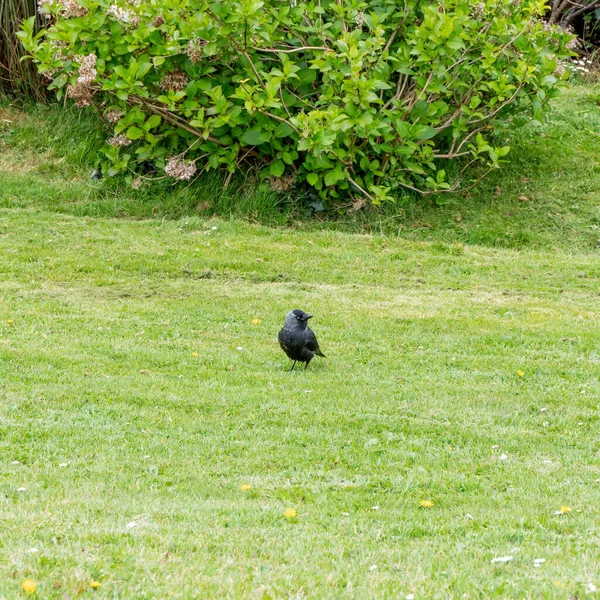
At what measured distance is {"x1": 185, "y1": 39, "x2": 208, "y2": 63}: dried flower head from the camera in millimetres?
12031

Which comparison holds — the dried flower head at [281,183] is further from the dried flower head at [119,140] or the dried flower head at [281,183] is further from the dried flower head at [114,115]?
the dried flower head at [114,115]

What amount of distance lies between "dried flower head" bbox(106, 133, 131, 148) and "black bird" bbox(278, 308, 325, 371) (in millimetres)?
6217

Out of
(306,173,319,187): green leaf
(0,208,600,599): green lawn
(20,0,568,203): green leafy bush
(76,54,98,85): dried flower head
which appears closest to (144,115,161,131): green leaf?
(20,0,568,203): green leafy bush

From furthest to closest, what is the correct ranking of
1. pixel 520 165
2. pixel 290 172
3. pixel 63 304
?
pixel 520 165 → pixel 290 172 → pixel 63 304

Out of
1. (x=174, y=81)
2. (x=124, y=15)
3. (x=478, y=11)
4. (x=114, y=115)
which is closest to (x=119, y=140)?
(x=114, y=115)

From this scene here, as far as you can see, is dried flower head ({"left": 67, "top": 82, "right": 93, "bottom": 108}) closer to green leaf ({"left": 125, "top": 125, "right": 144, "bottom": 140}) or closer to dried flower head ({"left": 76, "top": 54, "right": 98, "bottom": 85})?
dried flower head ({"left": 76, "top": 54, "right": 98, "bottom": 85})

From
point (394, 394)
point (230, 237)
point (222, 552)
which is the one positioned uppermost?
point (222, 552)

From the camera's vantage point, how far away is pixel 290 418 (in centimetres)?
646

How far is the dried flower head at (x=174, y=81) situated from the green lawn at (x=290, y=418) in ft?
6.05

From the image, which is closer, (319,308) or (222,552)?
(222,552)

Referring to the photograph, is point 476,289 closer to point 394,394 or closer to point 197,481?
point 394,394

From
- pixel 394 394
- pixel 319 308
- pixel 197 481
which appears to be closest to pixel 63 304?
pixel 319 308

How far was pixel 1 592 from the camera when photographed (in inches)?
141

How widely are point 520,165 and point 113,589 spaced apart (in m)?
11.5
